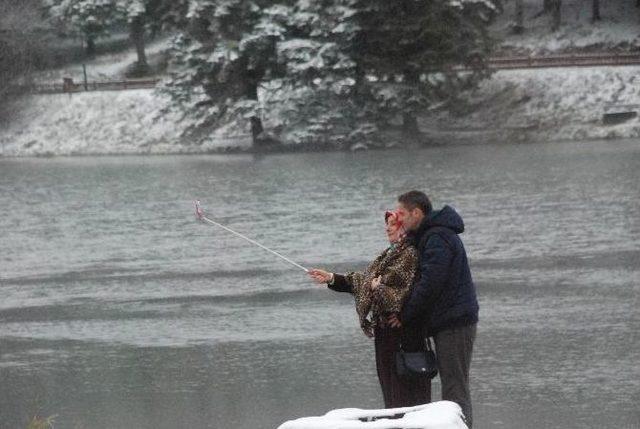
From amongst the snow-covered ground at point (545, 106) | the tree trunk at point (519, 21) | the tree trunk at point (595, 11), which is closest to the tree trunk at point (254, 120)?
the snow-covered ground at point (545, 106)

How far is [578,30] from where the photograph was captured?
205ft

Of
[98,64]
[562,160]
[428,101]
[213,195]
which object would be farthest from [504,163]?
[98,64]

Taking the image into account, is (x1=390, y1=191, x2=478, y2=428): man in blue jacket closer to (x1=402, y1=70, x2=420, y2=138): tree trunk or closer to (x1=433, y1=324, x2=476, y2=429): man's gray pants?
(x1=433, y1=324, x2=476, y2=429): man's gray pants

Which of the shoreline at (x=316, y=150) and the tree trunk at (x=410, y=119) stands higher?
the tree trunk at (x=410, y=119)

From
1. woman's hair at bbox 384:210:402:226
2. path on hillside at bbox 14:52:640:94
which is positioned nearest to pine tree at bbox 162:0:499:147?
path on hillside at bbox 14:52:640:94

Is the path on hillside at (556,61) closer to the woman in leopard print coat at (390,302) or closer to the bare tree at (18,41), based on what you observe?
the bare tree at (18,41)

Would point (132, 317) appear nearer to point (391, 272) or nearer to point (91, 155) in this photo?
point (391, 272)

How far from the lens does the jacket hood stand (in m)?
A: 7.86

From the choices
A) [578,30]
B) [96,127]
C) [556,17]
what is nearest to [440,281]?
[96,127]

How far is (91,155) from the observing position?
185 feet

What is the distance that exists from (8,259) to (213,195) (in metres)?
10.1

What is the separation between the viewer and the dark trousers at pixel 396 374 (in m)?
8.01

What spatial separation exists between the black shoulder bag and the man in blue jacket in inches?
5.1

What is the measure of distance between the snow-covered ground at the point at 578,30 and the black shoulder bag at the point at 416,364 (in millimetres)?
51887
